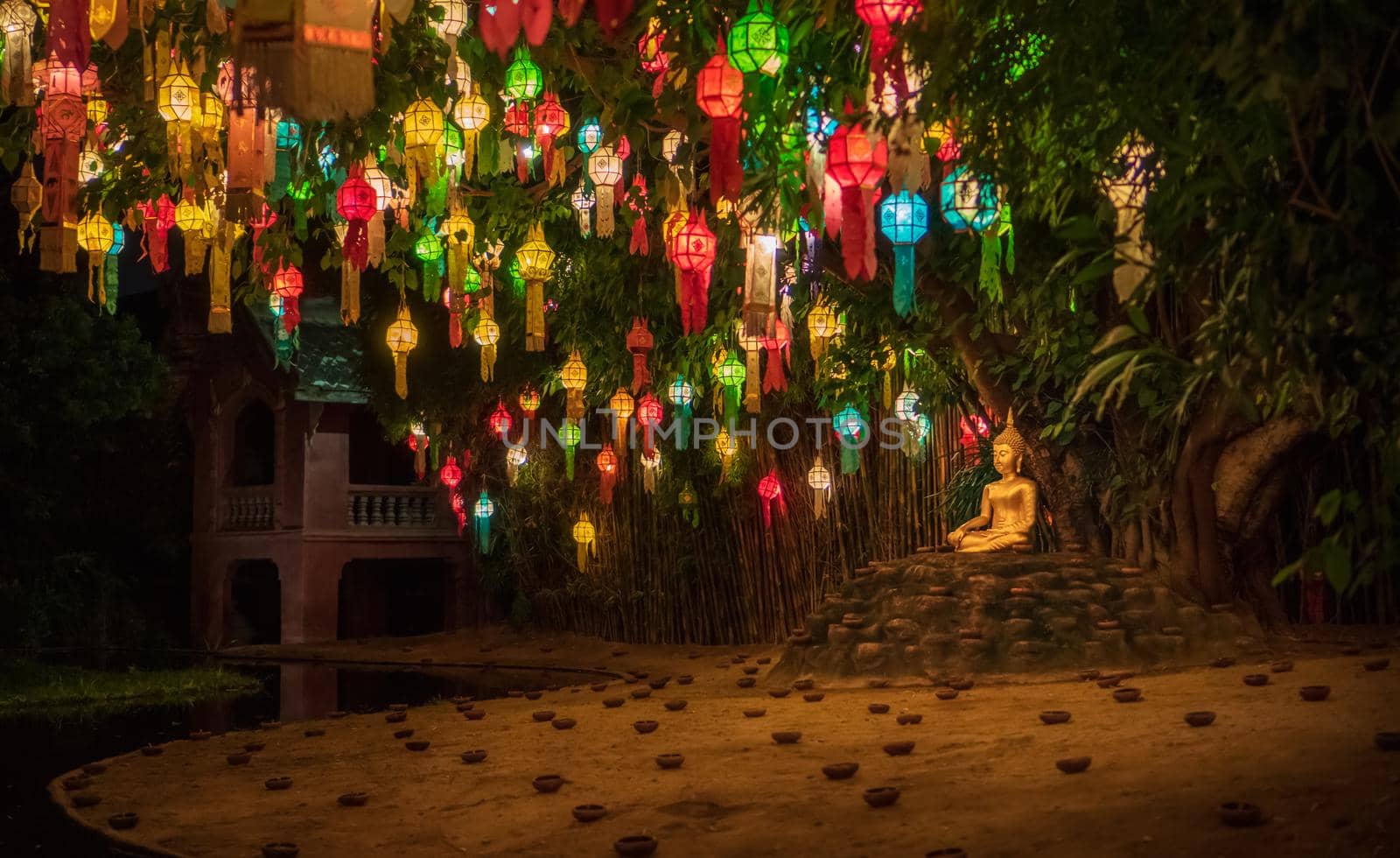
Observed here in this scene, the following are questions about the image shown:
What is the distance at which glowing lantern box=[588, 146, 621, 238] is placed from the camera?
7098mm

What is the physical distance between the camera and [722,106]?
4652mm

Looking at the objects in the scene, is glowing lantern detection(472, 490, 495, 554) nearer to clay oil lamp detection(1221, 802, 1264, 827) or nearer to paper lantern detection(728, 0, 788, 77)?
paper lantern detection(728, 0, 788, 77)

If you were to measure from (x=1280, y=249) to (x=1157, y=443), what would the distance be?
5768 millimetres

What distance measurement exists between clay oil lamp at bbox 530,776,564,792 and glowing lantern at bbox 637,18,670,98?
2.84 m

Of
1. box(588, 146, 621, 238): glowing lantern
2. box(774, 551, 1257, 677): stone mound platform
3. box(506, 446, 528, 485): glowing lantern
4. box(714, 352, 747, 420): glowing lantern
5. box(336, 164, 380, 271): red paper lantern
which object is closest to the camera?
box(336, 164, 380, 271): red paper lantern

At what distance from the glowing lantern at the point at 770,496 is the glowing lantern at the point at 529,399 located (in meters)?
2.72

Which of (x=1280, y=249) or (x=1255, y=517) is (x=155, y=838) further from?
(x=1255, y=517)

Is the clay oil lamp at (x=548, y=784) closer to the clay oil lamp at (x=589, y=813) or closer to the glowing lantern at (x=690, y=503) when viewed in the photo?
the clay oil lamp at (x=589, y=813)

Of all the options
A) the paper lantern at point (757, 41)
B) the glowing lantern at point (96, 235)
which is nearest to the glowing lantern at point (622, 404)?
the glowing lantern at point (96, 235)

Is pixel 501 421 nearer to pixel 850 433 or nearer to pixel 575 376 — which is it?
pixel 575 376

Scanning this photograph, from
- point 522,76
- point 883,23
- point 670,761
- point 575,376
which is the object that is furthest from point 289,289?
point 883,23

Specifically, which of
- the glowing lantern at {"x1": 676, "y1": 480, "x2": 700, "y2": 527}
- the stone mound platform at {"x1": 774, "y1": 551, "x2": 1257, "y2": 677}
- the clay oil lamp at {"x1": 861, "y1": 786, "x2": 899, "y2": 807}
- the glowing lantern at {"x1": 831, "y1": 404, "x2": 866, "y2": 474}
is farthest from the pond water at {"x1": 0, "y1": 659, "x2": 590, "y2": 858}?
the stone mound platform at {"x1": 774, "y1": 551, "x2": 1257, "y2": 677}

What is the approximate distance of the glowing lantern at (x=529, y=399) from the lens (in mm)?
13727

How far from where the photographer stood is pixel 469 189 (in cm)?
892
